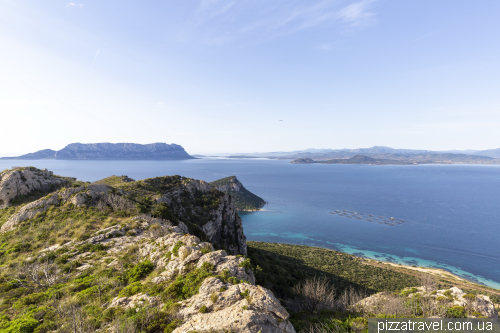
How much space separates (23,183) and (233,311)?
41.7 m

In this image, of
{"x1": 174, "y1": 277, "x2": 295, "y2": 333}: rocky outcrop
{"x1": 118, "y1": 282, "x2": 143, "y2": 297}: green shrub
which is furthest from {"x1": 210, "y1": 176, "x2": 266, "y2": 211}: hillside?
{"x1": 174, "y1": 277, "x2": 295, "y2": 333}: rocky outcrop

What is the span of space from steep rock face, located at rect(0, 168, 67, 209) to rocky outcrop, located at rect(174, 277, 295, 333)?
Answer: 37.7m

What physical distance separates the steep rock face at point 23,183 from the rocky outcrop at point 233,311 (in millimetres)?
37694

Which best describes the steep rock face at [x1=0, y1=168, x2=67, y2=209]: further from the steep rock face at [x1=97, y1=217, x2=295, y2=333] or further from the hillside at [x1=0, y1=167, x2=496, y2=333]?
the steep rock face at [x1=97, y1=217, x2=295, y2=333]

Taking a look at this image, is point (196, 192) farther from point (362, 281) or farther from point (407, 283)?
point (407, 283)

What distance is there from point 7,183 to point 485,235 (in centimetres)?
16703

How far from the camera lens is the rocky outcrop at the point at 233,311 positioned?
25.9 ft

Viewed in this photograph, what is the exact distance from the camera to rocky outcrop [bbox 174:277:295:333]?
790cm

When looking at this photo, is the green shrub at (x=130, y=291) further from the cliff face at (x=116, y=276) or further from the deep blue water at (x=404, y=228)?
the deep blue water at (x=404, y=228)

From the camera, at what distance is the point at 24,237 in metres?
19.7

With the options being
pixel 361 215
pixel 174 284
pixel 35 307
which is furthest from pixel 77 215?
pixel 361 215

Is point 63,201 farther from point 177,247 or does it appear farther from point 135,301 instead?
point 135,301


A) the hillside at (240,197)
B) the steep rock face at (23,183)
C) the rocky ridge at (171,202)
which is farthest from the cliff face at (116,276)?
the hillside at (240,197)

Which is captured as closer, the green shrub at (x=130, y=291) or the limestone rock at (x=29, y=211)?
the green shrub at (x=130, y=291)
